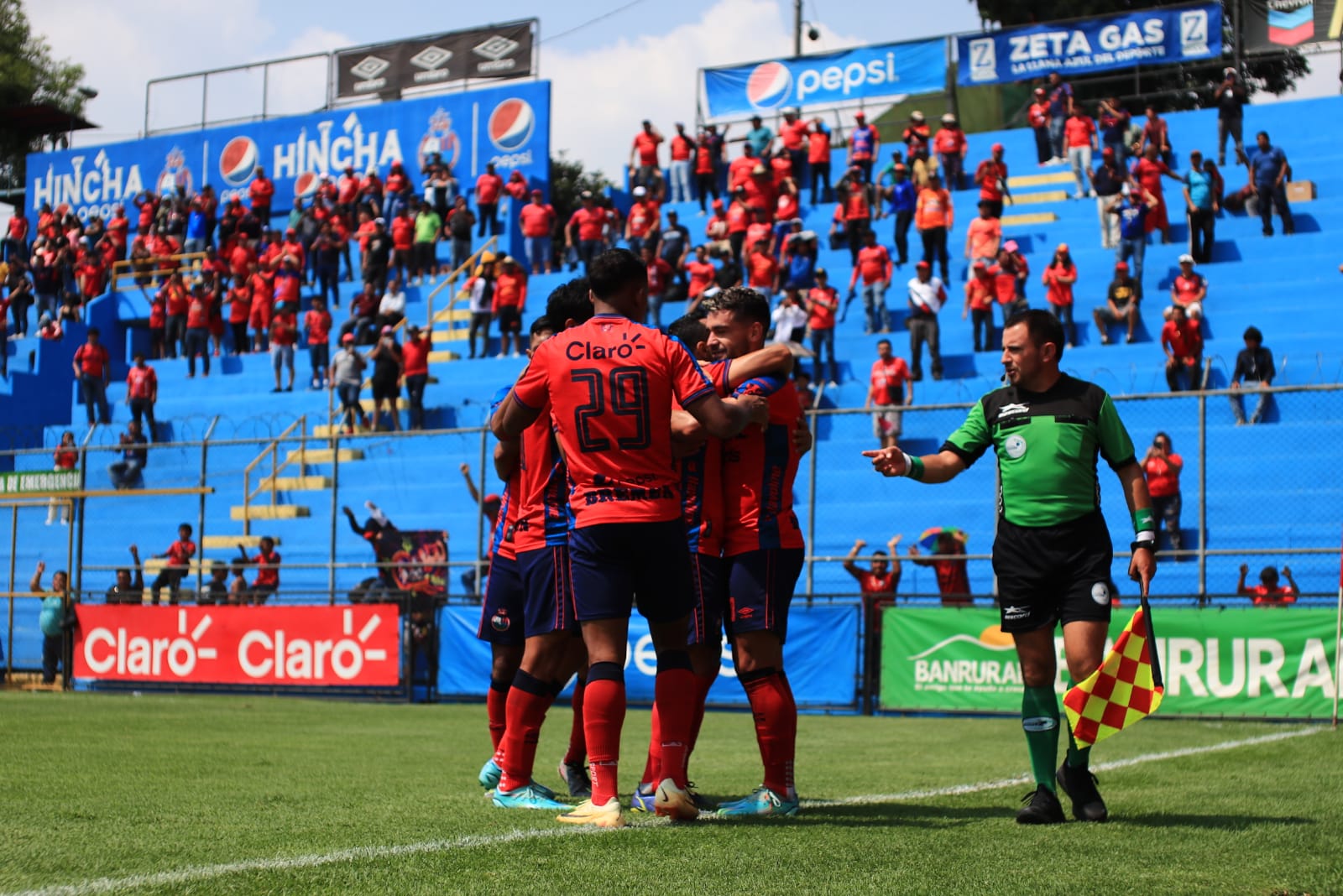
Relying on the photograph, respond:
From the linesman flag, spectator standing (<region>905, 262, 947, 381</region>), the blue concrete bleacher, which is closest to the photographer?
the linesman flag

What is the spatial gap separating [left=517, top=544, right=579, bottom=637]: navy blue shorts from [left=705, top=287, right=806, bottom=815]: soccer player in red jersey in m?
0.64

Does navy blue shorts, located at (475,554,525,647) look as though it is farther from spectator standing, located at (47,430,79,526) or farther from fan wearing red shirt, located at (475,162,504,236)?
fan wearing red shirt, located at (475,162,504,236)

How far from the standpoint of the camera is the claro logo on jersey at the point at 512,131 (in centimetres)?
3422

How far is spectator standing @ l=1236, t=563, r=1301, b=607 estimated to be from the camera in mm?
14086

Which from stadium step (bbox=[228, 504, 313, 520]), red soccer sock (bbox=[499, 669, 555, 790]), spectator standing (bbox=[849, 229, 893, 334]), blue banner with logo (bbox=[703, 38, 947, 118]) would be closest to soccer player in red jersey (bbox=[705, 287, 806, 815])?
red soccer sock (bbox=[499, 669, 555, 790])

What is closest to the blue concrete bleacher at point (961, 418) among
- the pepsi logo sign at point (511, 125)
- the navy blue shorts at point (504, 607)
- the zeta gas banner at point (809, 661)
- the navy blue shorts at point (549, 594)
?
the zeta gas banner at point (809, 661)

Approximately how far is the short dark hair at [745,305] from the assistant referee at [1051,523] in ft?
2.48

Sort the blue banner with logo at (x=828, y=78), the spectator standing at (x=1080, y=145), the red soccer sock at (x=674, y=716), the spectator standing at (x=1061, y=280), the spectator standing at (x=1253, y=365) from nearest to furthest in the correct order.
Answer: the red soccer sock at (x=674, y=716) < the spectator standing at (x=1253, y=365) < the spectator standing at (x=1061, y=280) < the spectator standing at (x=1080, y=145) < the blue banner with logo at (x=828, y=78)

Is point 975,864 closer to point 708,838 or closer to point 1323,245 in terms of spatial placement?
point 708,838

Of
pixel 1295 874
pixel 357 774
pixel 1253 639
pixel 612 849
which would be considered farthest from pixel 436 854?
pixel 1253 639

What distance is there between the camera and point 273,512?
24344mm

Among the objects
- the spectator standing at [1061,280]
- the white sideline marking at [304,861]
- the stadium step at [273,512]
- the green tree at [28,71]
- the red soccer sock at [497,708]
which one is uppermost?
the green tree at [28,71]

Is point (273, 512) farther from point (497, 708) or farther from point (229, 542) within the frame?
point (497, 708)

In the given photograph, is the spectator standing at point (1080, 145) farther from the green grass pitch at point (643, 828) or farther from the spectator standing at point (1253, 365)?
the green grass pitch at point (643, 828)
